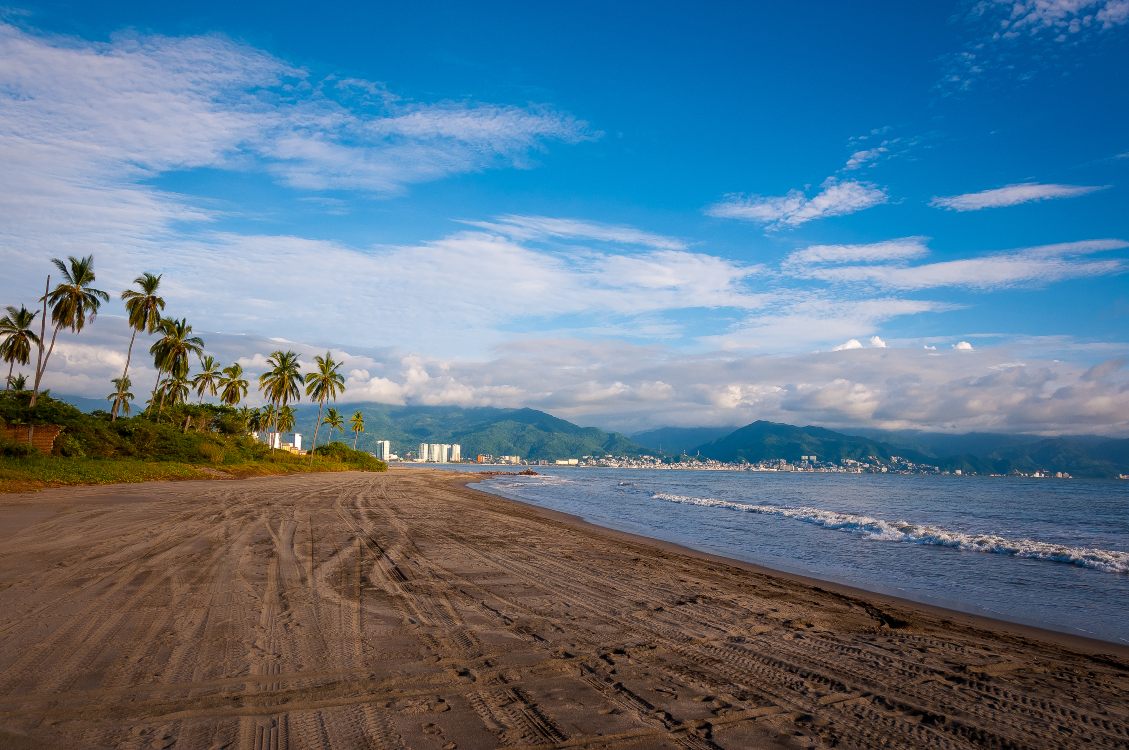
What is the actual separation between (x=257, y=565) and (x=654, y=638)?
21.4 feet

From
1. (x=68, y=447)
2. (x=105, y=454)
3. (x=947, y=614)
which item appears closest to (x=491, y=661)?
(x=947, y=614)

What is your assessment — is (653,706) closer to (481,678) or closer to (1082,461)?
(481,678)

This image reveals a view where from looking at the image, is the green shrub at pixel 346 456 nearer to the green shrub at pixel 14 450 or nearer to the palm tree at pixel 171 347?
the palm tree at pixel 171 347

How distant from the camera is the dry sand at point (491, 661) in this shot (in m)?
3.91

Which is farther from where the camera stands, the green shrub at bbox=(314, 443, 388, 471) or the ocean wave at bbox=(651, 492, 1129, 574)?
the green shrub at bbox=(314, 443, 388, 471)

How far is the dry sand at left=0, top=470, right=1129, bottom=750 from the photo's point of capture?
3906 millimetres

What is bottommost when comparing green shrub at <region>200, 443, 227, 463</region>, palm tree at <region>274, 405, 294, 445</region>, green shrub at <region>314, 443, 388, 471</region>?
green shrub at <region>314, 443, 388, 471</region>

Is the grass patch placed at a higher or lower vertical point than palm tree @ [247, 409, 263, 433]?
lower

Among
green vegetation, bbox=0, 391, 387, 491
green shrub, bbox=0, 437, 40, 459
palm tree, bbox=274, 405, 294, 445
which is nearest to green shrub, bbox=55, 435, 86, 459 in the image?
green vegetation, bbox=0, 391, 387, 491

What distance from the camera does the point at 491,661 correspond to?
5203 mm

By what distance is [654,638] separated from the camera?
244 inches

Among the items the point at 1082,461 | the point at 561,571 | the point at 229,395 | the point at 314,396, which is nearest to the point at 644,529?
the point at 561,571

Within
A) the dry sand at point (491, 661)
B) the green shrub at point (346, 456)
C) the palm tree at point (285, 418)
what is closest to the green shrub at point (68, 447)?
the dry sand at point (491, 661)

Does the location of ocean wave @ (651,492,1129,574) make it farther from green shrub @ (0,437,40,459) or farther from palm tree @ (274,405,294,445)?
palm tree @ (274,405,294,445)
